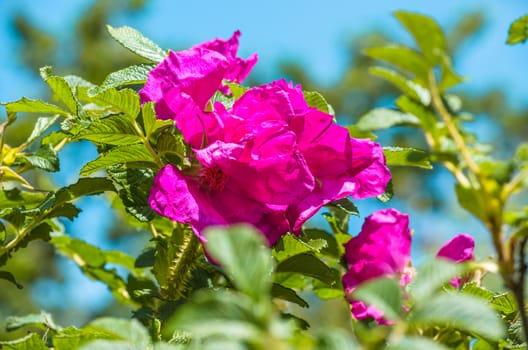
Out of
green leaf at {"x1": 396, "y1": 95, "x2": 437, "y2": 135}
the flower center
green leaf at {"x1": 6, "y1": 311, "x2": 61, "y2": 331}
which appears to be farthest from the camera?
green leaf at {"x1": 6, "y1": 311, "x2": 61, "y2": 331}

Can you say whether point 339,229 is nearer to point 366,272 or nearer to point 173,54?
point 366,272

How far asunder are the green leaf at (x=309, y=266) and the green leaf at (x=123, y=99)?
0.23 metres

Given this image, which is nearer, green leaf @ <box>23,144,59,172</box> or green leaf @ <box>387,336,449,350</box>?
green leaf @ <box>387,336,449,350</box>

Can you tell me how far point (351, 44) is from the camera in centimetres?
1448

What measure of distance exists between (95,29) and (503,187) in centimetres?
1350

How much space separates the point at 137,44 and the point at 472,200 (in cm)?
48

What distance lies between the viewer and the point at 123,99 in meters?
0.71

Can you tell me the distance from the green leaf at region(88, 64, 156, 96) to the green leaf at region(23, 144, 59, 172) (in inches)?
5.1

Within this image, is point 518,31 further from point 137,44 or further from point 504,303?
point 137,44

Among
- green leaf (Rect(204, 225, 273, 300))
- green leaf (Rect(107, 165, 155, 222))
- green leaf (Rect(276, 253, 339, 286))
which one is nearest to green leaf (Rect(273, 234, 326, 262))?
green leaf (Rect(276, 253, 339, 286))

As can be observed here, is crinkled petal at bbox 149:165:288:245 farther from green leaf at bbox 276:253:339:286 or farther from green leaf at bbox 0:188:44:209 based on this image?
green leaf at bbox 0:188:44:209

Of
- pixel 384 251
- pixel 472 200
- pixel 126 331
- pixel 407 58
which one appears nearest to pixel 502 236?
pixel 472 200

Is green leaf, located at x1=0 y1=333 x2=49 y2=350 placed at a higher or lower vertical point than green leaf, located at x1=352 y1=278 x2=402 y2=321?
lower

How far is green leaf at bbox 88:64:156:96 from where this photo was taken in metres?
0.76
